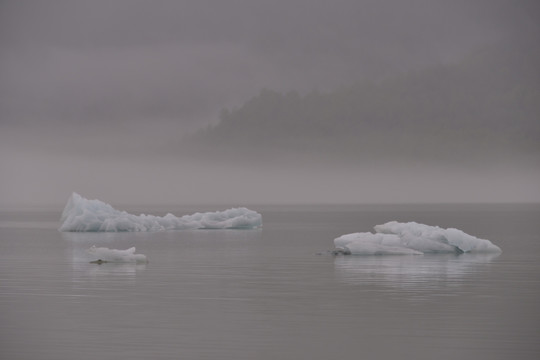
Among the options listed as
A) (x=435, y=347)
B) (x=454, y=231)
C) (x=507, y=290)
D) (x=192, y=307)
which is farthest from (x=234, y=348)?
(x=454, y=231)

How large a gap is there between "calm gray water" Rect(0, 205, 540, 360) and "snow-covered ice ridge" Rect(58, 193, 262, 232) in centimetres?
2351

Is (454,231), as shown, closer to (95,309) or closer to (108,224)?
(95,309)

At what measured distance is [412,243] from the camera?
40062 millimetres

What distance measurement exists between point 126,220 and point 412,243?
29263 mm

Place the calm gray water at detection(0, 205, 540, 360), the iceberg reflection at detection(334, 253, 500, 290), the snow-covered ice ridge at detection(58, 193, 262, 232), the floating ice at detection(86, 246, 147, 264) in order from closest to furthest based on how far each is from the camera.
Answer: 1. the calm gray water at detection(0, 205, 540, 360)
2. the iceberg reflection at detection(334, 253, 500, 290)
3. the floating ice at detection(86, 246, 147, 264)
4. the snow-covered ice ridge at detection(58, 193, 262, 232)

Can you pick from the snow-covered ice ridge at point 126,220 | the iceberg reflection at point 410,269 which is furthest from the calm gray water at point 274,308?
the snow-covered ice ridge at point 126,220

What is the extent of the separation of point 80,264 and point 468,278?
15.8 meters

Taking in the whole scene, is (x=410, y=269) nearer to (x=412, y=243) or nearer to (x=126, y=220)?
(x=412, y=243)

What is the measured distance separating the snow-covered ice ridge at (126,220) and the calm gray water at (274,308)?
77.1 feet

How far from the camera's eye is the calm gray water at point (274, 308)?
55.7 ft

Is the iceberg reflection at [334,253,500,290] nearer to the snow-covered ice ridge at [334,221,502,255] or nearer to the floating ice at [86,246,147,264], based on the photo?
the snow-covered ice ridge at [334,221,502,255]

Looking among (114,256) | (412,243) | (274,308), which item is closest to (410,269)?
(412,243)

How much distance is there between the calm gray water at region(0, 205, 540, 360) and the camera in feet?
55.7

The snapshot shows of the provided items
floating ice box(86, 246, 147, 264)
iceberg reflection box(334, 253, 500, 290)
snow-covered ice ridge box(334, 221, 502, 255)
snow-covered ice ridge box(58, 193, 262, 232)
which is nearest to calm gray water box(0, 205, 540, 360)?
iceberg reflection box(334, 253, 500, 290)
